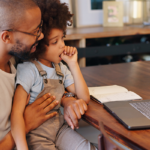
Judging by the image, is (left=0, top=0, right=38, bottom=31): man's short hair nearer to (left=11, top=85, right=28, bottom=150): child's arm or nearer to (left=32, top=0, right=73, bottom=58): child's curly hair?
(left=32, top=0, right=73, bottom=58): child's curly hair

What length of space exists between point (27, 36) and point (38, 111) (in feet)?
1.21

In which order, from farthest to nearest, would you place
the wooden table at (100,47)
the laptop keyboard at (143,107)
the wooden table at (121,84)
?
the wooden table at (100,47)
the laptop keyboard at (143,107)
the wooden table at (121,84)

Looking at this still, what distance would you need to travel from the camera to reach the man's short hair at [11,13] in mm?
974

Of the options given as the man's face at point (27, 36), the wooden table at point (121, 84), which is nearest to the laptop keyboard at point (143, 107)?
the wooden table at point (121, 84)

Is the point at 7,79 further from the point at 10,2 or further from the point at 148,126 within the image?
the point at 148,126

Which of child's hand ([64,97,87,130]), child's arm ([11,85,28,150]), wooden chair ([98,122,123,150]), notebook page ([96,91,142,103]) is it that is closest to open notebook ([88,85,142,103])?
notebook page ([96,91,142,103])

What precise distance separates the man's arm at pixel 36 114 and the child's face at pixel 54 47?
→ 21cm

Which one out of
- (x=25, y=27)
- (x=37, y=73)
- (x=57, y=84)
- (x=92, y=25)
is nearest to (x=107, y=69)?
(x=57, y=84)

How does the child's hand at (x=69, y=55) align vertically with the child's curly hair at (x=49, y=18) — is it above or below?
below

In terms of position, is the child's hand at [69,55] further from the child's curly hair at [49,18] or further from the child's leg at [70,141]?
the child's leg at [70,141]

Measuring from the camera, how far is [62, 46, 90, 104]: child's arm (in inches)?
43.8

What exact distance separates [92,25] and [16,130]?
2427 mm

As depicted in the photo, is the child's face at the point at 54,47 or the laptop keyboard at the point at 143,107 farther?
the child's face at the point at 54,47

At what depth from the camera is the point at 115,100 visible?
3.48ft
